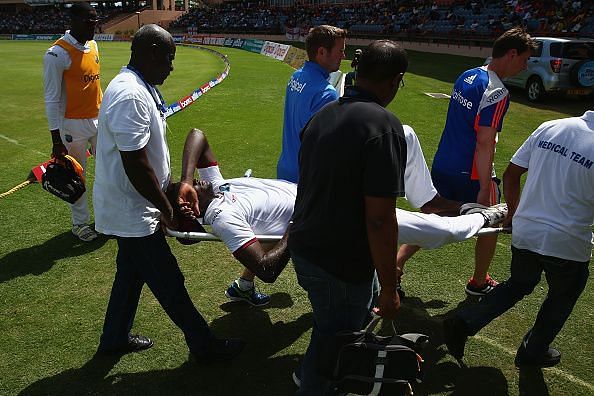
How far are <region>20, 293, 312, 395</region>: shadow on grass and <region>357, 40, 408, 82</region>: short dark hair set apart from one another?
2.21m

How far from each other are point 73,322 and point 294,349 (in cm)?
186

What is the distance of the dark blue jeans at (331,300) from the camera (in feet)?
8.29

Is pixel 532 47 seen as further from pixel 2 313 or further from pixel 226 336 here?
pixel 2 313

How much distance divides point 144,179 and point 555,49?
14.1 meters

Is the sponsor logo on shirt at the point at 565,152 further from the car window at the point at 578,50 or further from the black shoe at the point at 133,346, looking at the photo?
the car window at the point at 578,50

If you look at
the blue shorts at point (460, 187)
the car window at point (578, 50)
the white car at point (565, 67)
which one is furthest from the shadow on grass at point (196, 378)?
the car window at point (578, 50)

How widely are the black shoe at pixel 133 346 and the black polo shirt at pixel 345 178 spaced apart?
71.7 inches

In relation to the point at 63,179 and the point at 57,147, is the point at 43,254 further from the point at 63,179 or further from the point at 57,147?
the point at 57,147

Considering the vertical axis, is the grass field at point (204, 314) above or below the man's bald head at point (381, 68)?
below

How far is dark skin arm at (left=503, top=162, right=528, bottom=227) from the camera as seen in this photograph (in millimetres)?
3393

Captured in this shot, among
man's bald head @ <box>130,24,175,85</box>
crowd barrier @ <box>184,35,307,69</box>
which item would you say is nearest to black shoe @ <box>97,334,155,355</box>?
man's bald head @ <box>130,24,175,85</box>

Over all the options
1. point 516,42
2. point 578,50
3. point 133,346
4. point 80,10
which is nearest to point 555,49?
point 578,50

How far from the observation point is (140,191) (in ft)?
9.86

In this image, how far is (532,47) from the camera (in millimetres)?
3826
